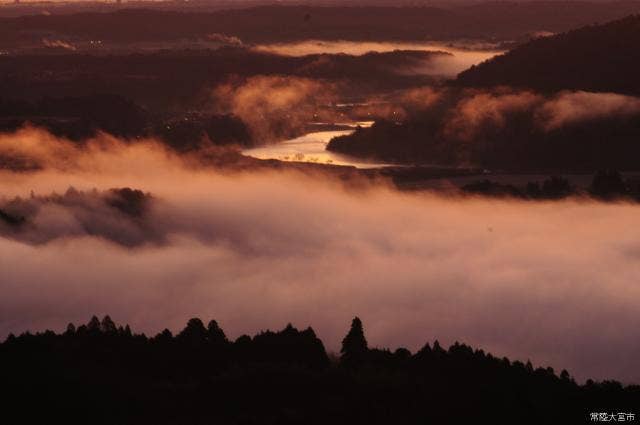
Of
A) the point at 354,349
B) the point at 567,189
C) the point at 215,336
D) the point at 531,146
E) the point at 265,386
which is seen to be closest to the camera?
the point at 265,386

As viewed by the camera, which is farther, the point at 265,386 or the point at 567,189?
the point at 567,189

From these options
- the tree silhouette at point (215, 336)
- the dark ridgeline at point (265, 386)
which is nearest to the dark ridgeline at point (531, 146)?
the tree silhouette at point (215, 336)

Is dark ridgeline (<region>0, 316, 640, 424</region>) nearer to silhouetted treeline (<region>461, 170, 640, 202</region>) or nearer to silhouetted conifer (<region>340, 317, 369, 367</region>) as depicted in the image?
silhouetted conifer (<region>340, 317, 369, 367</region>)

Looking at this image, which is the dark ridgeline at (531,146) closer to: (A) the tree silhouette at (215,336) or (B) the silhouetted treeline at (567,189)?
(B) the silhouetted treeline at (567,189)

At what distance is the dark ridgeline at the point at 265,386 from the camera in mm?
48438

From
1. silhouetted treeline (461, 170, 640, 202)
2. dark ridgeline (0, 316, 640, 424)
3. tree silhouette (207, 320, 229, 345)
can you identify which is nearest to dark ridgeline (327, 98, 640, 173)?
silhouetted treeline (461, 170, 640, 202)

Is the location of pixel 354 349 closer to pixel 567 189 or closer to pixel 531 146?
pixel 567 189

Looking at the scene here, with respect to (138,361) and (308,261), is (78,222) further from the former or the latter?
(138,361)

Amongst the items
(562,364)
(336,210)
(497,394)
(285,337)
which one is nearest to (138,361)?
(285,337)

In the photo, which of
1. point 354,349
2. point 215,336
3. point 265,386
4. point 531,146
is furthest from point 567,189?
point 265,386

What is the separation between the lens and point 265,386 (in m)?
51.0

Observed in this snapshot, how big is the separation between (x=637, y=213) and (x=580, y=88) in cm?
5468

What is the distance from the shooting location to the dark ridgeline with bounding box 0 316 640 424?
159 ft

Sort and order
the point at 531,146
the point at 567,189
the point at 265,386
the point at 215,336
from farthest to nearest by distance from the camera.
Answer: the point at 531,146
the point at 567,189
the point at 215,336
the point at 265,386
